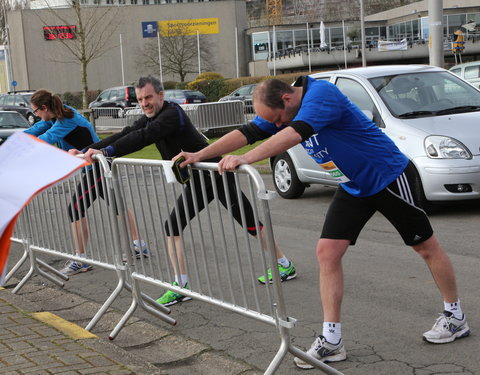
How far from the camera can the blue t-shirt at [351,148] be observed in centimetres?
448

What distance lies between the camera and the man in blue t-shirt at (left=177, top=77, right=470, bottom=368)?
177 inches

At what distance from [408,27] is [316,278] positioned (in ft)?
254

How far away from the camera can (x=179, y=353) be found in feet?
16.8

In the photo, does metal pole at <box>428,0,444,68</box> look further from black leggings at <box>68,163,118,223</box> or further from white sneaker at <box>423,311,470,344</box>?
white sneaker at <box>423,311,470,344</box>

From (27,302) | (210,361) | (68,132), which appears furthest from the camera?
(68,132)

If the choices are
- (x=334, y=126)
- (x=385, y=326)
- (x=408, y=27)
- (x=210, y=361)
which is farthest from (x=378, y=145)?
(x=408, y=27)

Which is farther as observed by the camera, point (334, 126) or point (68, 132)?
point (68, 132)

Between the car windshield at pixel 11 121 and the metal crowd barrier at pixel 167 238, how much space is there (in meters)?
16.5

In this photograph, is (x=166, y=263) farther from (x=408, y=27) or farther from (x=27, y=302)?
(x=408, y=27)

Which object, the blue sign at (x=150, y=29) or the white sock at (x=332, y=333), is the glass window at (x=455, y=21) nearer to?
the blue sign at (x=150, y=29)

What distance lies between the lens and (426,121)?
9.07m

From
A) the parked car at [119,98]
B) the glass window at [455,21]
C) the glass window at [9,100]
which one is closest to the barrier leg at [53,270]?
the glass window at [9,100]

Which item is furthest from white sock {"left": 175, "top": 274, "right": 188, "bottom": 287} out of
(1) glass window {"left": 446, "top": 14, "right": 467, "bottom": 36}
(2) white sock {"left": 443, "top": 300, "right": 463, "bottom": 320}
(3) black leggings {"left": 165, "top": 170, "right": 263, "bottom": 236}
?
(1) glass window {"left": 446, "top": 14, "right": 467, "bottom": 36}

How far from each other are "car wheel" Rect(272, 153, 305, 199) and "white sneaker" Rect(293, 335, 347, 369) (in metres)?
6.33
